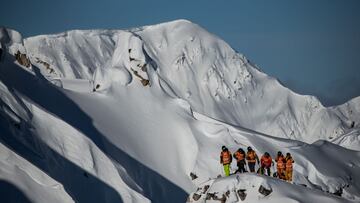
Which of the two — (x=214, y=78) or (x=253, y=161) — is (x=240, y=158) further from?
(x=214, y=78)

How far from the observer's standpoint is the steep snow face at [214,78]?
12888 centimetres

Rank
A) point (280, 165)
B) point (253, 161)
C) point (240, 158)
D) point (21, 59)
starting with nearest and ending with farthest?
point (240, 158)
point (253, 161)
point (280, 165)
point (21, 59)

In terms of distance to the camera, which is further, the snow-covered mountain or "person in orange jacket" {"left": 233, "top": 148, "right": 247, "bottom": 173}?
"person in orange jacket" {"left": 233, "top": 148, "right": 247, "bottom": 173}

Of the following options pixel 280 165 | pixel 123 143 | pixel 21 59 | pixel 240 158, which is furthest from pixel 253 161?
pixel 21 59

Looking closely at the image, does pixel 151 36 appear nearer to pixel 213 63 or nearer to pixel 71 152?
pixel 213 63

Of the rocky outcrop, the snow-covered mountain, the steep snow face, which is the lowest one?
the steep snow face

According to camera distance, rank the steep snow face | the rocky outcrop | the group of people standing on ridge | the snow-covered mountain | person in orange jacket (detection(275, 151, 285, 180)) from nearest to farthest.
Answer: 1. the snow-covered mountain
2. the group of people standing on ridge
3. person in orange jacket (detection(275, 151, 285, 180))
4. the rocky outcrop
5. the steep snow face

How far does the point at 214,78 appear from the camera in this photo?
13125cm

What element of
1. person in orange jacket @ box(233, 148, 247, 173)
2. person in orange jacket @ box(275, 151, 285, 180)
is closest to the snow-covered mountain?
person in orange jacket @ box(275, 151, 285, 180)

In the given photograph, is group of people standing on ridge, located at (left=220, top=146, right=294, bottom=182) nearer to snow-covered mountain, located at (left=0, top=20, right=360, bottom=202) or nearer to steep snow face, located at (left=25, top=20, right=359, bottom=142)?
snow-covered mountain, located at (left=0, top=20, right=360, bottom=202)

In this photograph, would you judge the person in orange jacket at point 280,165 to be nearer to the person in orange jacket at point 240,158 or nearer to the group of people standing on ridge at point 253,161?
the group of people standing on ridge at point 253,161

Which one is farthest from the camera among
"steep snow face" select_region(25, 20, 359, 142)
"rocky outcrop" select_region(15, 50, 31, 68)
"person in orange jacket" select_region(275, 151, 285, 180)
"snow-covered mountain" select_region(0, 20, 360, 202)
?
"steep snow face" select_region(25, 20, 359, 142)

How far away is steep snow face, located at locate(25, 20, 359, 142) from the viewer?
129m

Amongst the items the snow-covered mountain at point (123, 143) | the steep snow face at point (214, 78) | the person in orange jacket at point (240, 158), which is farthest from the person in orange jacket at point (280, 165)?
the steep snow face at point (214, 78)
